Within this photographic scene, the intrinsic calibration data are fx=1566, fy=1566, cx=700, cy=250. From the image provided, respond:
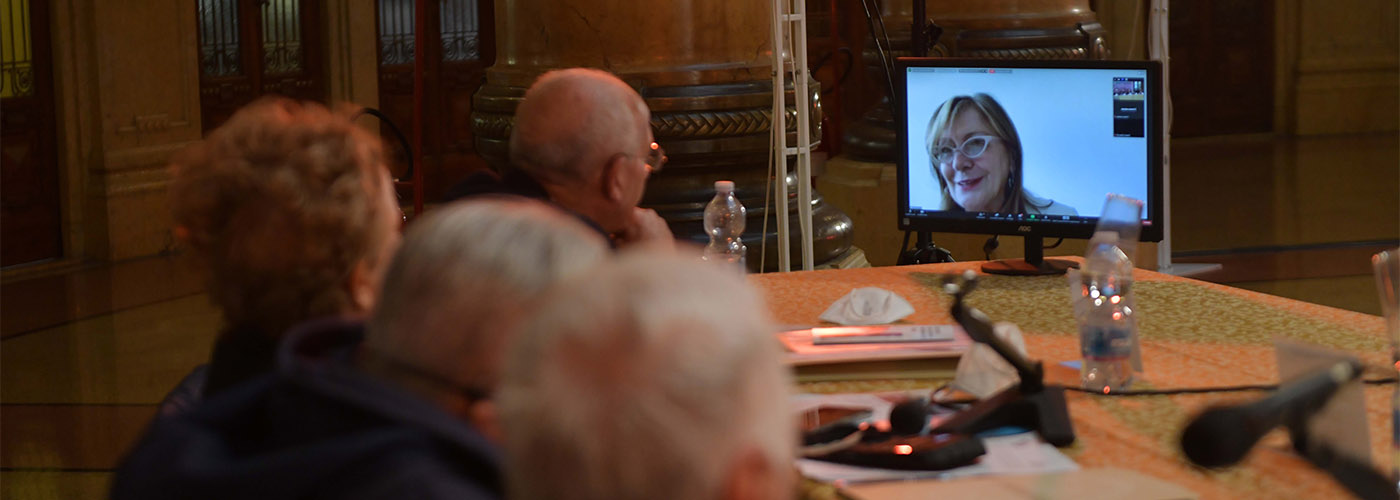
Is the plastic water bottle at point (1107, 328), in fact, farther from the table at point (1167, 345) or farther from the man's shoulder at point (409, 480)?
the man's shoulder at point (409, 480)

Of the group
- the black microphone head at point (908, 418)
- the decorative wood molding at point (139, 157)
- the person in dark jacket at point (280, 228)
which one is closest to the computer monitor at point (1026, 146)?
the black microphone head at point (908, 418)

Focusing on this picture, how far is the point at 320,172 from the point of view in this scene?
1.51m

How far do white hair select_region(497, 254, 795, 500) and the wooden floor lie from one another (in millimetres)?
3174

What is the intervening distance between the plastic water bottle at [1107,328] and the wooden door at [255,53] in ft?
21.7

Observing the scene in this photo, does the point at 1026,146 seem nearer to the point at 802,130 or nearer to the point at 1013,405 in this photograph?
the point at 802,130

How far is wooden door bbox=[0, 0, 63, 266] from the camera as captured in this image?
23.0ft

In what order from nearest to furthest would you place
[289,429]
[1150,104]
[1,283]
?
1. [289,429]
2. [1150,104]
3. [1,283]

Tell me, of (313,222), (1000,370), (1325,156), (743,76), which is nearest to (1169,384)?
(1000,370)

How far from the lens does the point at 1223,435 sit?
136 centimetres

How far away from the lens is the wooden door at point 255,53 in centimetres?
802

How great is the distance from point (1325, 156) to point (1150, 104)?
863cm

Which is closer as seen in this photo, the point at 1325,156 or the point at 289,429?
the point at 289,429

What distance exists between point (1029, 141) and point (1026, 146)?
0.01m

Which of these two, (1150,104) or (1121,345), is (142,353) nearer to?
(1150,104)
